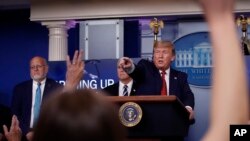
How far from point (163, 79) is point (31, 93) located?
129 centimetres

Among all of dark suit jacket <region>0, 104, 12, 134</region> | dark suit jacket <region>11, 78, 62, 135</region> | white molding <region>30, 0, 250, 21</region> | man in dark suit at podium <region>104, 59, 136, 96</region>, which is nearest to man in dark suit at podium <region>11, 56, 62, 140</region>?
dark suit jacket <region>11, 78, 62, 135</region>

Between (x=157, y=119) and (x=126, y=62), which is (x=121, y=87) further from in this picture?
(x=157, y=119)

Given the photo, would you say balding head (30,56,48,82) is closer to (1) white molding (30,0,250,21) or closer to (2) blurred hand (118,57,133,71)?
(1) white molding (30,0,250,21)

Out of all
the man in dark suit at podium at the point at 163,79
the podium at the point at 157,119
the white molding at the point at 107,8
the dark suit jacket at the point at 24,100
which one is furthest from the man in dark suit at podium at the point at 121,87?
the white molding at the point at 107,8

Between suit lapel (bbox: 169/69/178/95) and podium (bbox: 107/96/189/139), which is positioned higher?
suit lapel (bbox: 169/69/178/95)

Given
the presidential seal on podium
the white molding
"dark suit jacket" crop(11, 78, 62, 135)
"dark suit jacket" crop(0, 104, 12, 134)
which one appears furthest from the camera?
the white molding

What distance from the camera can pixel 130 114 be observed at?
245 centimetres

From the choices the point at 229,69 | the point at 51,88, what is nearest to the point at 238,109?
the point at 229,69

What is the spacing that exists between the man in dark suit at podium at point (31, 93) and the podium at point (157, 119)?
1731mm

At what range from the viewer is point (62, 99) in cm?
60

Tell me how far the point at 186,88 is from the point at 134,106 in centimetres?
125

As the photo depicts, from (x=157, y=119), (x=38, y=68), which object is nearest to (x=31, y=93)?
(x=38, y=68)

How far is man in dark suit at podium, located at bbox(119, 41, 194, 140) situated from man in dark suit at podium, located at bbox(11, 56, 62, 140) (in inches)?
35.3

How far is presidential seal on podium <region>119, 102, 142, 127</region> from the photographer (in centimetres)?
245
